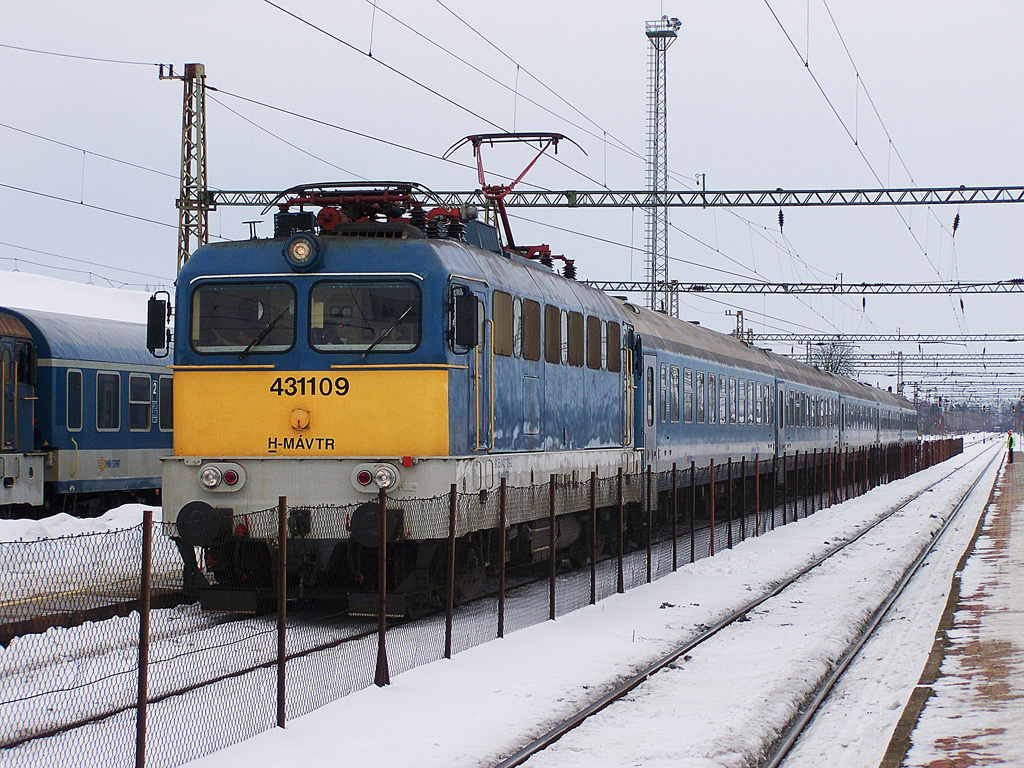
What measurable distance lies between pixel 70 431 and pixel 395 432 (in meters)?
10.4

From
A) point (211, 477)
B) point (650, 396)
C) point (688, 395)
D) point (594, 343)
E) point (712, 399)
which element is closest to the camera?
point (211, 477)

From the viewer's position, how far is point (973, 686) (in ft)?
33.8

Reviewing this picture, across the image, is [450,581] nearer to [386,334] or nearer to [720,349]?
[386,334]

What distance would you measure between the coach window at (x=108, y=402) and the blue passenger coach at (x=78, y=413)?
17 millimetres

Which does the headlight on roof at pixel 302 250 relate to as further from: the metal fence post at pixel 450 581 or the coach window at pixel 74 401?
the coach window at pixel 74 401

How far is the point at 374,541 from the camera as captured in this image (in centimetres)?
1179

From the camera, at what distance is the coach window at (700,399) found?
2539 centimetres

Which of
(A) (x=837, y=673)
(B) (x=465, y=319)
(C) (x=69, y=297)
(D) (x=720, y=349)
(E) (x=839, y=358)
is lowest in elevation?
(A) (x=837, y=673)

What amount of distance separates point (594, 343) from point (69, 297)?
33144mm

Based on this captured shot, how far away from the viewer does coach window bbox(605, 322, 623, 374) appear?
18453mm

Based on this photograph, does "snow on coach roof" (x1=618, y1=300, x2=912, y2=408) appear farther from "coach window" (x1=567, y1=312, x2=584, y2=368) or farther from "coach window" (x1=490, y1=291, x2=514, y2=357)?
"coach window" (x1=490, y1=291, x2=514, y2=357)

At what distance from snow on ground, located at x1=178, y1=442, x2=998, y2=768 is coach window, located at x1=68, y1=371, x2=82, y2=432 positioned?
10.1 meters

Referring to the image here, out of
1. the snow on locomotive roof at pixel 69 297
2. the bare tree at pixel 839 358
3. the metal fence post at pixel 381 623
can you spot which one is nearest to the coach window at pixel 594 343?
the metal fence post at pixel 381 623

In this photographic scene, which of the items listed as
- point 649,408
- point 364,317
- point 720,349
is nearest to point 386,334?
point 364,317
